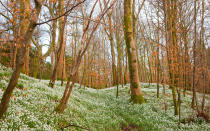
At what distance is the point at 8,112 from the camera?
4270 millimetres

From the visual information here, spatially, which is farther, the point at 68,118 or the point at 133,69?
the point at 133,69

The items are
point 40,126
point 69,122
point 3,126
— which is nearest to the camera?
point 3,126

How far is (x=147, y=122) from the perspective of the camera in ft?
25.5

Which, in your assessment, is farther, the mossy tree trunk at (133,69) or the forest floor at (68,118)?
the mossy tree trunk at (133,69)

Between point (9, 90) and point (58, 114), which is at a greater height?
point (9, 90)

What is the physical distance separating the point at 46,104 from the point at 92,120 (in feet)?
7.89

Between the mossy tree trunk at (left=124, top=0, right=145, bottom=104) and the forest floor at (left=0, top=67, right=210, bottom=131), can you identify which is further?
the mossy tree trunk at (left=124, top=0, right=145, bottom=104)

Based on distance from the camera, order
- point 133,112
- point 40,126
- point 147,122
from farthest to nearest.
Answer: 1. point 133,112
2. point 147,122
3. point 40,126

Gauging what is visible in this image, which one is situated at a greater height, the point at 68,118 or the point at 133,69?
the point at 133,69

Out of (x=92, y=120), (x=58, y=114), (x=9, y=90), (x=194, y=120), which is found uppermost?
(x=9, y=90)

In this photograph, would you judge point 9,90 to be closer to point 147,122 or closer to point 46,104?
point 46,104

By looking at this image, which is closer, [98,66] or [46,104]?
[46,104]

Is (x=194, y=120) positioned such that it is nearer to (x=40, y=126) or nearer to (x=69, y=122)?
(x=69, y=122)

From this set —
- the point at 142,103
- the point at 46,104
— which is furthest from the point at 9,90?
the point at 142,103
